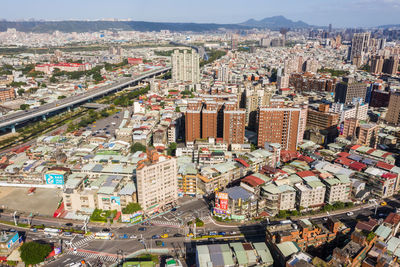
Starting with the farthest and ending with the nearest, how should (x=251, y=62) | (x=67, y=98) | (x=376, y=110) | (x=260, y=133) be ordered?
(x=251, y=62)
(x=67, y=98)
(x=376, y=110)
(x=260, y=133)

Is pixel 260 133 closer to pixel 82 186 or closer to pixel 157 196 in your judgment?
pixel 157 196

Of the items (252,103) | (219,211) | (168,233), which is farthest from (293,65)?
(168,233)

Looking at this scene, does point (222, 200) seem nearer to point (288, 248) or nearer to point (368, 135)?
point (288, 248)

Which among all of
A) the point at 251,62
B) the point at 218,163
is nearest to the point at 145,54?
the point at 251,62

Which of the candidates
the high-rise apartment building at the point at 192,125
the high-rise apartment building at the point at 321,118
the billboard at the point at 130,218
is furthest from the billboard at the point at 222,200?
the high-rise apartment building at the point at 321,118

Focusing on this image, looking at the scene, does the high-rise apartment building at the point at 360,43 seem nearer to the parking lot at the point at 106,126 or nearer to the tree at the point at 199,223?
the parking lot at the point at 106,126
